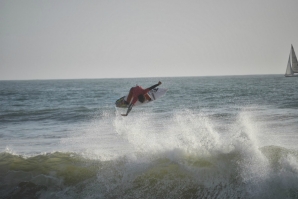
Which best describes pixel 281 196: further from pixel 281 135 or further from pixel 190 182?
pixel 281 135

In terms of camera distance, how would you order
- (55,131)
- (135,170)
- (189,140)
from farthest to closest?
(55,131) < (189,140) < (135,170)

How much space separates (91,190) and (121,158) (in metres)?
1.92

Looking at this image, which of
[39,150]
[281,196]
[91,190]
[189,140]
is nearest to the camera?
[281,196]

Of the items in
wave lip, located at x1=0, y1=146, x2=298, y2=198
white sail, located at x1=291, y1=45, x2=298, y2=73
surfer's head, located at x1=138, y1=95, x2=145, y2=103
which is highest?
white sail, located at x1=291, y1=45, x2=298, y2=73

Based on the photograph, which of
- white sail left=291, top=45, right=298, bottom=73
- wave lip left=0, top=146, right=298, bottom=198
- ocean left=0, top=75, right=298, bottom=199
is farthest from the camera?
white sail left=291, top=45, right=298, bottom=73

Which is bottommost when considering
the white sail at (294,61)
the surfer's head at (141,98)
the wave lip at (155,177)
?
the wave lip at (155,177)

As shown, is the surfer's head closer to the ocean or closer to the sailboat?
the ocean

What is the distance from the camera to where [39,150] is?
14094 mm

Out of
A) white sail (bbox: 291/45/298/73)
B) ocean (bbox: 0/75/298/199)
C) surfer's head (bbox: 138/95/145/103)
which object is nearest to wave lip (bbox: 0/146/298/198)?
ocean (bbox: 0/75/298/199)

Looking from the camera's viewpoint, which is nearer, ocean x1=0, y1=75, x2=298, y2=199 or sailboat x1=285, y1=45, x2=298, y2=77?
ocean x1=0, y1=75, x2=298, y2=199

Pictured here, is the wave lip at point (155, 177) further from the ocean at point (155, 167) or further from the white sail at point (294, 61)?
the white sail at point (294, 61)

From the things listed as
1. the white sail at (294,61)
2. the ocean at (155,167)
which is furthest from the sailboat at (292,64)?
the ocean at (155,167)

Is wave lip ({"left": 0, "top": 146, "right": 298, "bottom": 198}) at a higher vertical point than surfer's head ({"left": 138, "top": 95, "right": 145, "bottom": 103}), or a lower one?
lower

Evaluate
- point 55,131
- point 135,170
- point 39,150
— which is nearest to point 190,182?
point 135,170
